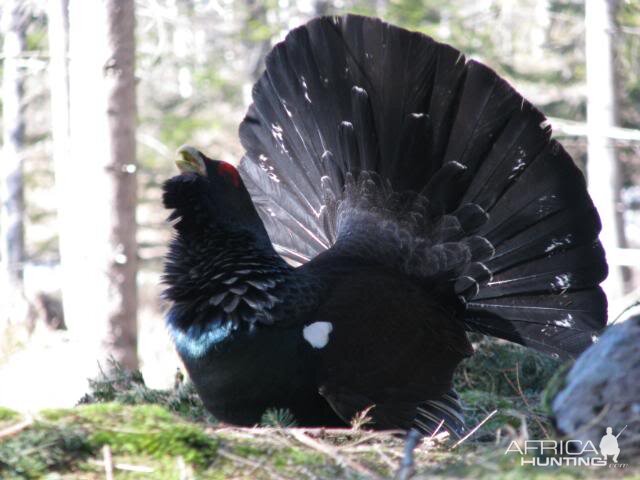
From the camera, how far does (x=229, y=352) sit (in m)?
3.85

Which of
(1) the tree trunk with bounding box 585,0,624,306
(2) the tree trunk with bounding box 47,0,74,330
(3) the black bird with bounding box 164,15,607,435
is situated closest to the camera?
(3) the black bird with bounding box 164,15,607,435

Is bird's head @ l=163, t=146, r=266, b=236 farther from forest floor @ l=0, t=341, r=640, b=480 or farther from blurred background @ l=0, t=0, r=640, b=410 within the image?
forest floor @ l=0, t=341, r=640, b=480

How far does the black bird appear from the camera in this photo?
4141 millimetres

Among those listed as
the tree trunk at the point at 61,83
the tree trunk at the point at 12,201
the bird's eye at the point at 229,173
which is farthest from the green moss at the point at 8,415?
the tree trunk at the point at 12,201

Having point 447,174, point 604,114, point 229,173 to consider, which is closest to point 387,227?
point 447,174

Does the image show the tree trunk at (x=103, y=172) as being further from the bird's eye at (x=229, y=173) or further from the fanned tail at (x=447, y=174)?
the bird's eye at (x=229, y=173)

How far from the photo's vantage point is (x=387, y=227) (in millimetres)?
5301

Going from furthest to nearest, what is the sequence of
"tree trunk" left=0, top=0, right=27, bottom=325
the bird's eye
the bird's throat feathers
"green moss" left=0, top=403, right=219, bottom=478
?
1. "tree trunk" left=0, top=0, right=27, bottom=325
2. the bird's eye
3. the bird's throat feathers
4. "green moss" left=0, top=403, right=219, bottom=478

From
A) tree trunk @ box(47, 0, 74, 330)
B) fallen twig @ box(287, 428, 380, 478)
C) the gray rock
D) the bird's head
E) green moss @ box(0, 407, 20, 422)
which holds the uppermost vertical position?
tree trunk @ box(47, 0, 74, 330)

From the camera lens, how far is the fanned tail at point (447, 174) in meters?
4.92

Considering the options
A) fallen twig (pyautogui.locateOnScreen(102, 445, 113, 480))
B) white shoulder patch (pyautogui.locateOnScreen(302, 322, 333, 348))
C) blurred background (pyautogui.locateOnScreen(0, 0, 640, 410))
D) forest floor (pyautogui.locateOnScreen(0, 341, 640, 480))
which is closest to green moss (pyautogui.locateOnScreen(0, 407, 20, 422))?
forest floor (pyautogui.locateOnScreen(0, 341, 640, 480))

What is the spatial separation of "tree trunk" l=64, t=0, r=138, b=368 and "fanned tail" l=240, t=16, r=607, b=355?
2.29 m

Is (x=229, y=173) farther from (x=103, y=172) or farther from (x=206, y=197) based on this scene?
(x=103, y=172)

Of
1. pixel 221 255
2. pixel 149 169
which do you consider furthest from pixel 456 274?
pixel 149 169
